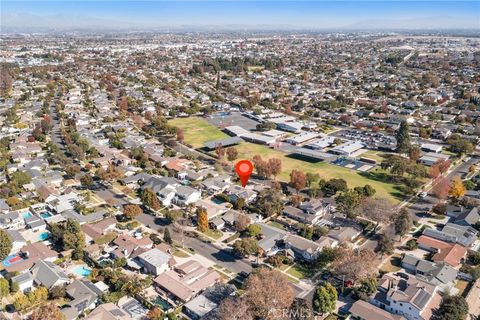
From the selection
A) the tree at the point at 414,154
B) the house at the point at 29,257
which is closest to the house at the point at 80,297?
the house at the point at 29,257

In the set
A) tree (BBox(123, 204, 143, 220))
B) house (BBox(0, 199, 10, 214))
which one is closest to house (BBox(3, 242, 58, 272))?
tree (BBox(123, 204, 143, 220))

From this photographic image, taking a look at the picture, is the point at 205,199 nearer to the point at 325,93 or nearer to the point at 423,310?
the point at 423,310

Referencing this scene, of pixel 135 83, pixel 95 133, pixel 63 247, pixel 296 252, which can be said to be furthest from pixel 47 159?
pixel 135 83

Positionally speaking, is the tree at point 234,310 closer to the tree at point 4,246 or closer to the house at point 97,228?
the house at point 97,228

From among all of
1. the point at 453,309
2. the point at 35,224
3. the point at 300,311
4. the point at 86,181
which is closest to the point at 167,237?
the point at 35,224

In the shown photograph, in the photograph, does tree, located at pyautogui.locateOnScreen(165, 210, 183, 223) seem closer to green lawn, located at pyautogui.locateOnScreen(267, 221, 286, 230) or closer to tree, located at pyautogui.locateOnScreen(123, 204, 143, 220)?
tree, located at pyautogui.locateOnScreen(123, 204, 143, 220)
